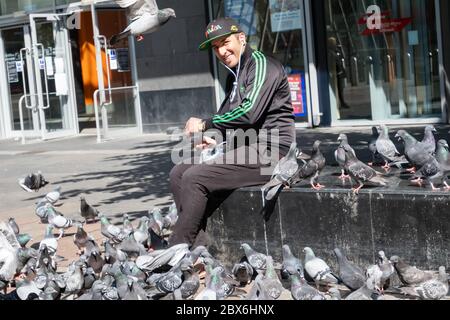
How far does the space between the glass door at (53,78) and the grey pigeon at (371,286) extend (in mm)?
14259

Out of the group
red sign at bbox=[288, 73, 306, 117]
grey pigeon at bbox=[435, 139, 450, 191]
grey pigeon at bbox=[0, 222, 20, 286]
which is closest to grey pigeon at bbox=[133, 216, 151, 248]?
grey pigeon at bbox=[0, 222, 20, 286]

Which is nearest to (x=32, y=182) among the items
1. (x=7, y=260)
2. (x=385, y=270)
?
(x=7, y=260)

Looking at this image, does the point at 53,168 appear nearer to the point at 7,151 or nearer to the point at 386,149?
the point at 7,151

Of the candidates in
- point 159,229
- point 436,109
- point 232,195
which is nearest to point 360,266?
point 232,195

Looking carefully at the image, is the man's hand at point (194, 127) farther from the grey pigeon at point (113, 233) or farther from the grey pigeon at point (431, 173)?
the grey pigeon at point (431, 173)

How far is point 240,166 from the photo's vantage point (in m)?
6.41

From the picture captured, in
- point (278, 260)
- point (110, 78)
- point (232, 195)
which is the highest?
point (110, 78)

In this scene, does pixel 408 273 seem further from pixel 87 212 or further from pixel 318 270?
pixel 87 212

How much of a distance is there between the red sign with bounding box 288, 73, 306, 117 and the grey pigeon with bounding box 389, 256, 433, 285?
998 cm

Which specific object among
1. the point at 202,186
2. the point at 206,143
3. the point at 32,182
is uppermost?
the point at 206,143

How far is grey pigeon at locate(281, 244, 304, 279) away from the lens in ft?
18.9

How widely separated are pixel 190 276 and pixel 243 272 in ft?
1.62

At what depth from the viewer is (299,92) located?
15242 millimetres

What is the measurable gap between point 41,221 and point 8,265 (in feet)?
7.92
